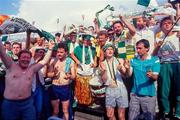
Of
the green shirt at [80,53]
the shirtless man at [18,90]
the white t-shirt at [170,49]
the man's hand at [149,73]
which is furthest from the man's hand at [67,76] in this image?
the white t-shirt at [170,49]

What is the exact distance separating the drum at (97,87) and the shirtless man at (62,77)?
0.45 m

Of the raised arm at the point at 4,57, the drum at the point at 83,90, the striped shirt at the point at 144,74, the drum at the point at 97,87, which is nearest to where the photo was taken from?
the raised arm at the point at 4,57

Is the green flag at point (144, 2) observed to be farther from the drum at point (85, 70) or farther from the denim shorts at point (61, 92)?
the denim shorts at point (61, 92)

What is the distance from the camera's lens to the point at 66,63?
24.7 ft

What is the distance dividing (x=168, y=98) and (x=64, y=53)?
94.4 inches

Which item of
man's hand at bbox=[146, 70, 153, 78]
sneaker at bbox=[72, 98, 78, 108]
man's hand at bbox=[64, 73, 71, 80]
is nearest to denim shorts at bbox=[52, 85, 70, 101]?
man's hand at bbox=[64, 73, 71, 80]

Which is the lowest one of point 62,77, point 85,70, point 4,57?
point 62,77

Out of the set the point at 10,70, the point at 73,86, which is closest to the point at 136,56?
the point at 73,86

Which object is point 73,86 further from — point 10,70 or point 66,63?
point 10,70

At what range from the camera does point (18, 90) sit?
254 inches

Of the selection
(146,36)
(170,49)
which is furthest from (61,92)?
(170,49)

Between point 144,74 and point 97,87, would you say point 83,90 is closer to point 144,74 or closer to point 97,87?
point 97,87

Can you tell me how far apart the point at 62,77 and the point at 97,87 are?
778 millimetres

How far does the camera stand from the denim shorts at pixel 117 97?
6.84m
